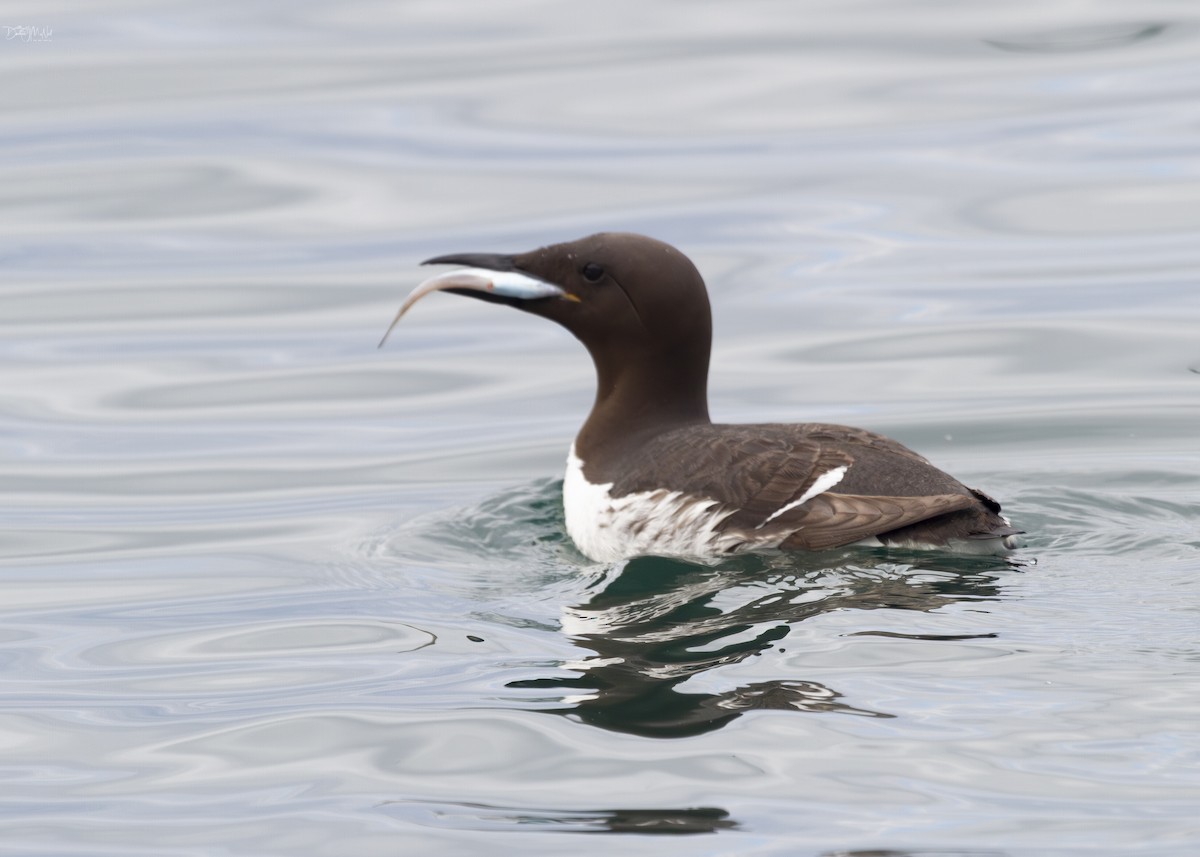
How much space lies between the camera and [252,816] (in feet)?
17.0

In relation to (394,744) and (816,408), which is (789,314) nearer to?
(816,408)

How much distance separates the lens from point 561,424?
10469 millimetres

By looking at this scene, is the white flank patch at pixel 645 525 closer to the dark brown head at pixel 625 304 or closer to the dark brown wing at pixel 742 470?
the dark brown wing at pixel 742 470

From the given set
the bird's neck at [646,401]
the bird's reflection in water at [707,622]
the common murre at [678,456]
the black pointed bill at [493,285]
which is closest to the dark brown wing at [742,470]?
the common murre at [678,456]

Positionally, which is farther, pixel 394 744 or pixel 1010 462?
pixel 1010 462

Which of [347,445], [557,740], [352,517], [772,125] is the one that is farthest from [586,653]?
[772,125]

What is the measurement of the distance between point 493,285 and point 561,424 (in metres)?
2.91

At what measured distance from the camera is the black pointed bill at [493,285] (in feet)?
24.5

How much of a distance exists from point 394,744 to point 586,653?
33.1 inches

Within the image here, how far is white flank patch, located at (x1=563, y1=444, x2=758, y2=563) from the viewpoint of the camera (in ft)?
23.2

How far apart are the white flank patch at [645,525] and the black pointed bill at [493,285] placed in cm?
76

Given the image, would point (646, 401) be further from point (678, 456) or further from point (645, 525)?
point (645, 525)
